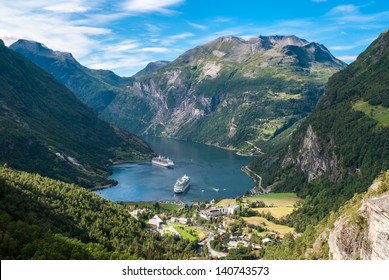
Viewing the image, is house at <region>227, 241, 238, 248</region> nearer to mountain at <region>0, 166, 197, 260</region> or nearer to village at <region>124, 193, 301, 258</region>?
village at <region>124, 193, 301, 258</region>

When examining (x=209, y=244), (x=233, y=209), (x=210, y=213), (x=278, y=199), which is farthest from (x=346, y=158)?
Result: (x=209, y=244)

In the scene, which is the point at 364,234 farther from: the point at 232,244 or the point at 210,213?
the point at 210,213

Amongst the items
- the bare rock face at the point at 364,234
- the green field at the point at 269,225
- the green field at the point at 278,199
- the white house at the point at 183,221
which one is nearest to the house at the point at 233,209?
the green field at the point at 269,225

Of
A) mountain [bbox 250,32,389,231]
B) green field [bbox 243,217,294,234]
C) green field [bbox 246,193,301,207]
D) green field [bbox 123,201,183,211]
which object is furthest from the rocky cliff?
green field [bbox 123,201,183,211]

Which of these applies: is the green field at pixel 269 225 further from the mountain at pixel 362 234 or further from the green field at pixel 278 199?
the mountain at pixel 362 234

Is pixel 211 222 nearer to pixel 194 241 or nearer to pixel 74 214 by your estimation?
pixel 194 241

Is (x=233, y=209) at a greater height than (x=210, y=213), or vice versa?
(x=233, y=209)

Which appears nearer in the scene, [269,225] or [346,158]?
[269,225]
